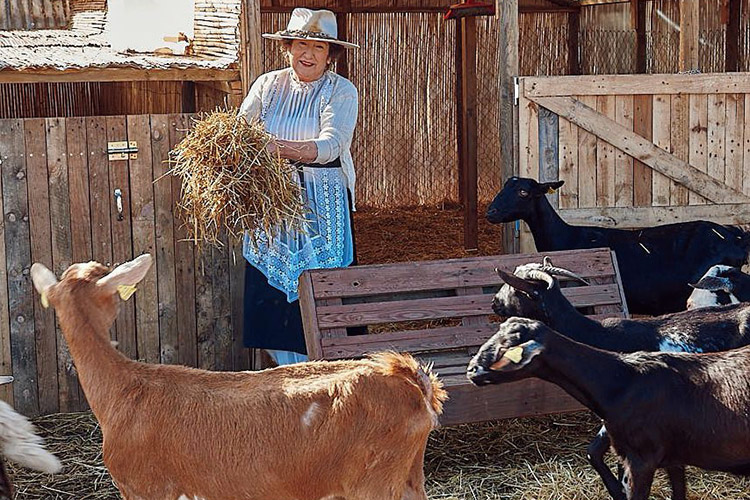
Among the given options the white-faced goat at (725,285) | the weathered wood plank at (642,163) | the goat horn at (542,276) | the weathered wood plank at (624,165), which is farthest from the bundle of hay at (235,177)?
the weathered wood plank at (642,163)

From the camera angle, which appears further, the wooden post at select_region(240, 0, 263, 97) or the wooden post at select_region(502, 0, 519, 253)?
the wooden post at select_region(502, 0, 519, 253)

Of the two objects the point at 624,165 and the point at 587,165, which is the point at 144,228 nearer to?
the point at 587,165

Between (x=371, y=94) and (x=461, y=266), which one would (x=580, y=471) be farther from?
(x=371, y=94)

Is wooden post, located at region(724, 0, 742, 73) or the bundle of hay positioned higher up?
wooden post, located at region(724, 0, 742, 73)

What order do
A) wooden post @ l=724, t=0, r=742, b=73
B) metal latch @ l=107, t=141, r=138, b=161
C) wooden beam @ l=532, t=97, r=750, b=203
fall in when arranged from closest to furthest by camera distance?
metal latch @ l=107, t=141, r=138, b=161, wooden beam @ l=532, t=97, r=750, b=203, wooden post @ l=724, t=0, r=742, b=73

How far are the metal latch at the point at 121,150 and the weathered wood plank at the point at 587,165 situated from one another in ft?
12.0

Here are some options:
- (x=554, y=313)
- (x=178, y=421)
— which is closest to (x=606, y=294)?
(x=554, y=313)

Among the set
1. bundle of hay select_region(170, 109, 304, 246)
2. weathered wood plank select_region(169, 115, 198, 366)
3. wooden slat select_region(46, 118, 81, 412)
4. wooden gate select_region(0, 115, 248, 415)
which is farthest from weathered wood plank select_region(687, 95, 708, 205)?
wooden slat select_region(46, 118, 81, 412)

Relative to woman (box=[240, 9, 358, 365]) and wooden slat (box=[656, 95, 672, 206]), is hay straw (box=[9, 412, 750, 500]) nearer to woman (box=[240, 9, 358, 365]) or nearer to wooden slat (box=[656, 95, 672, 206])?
woman (box=[240, 9, 358, 365])

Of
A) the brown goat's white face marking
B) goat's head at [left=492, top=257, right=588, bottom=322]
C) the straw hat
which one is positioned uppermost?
the straw hat

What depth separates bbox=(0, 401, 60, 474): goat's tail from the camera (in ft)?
14.9

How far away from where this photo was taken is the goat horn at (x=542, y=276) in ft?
21.3

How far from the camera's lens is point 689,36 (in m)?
9.45

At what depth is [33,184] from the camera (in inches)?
286
